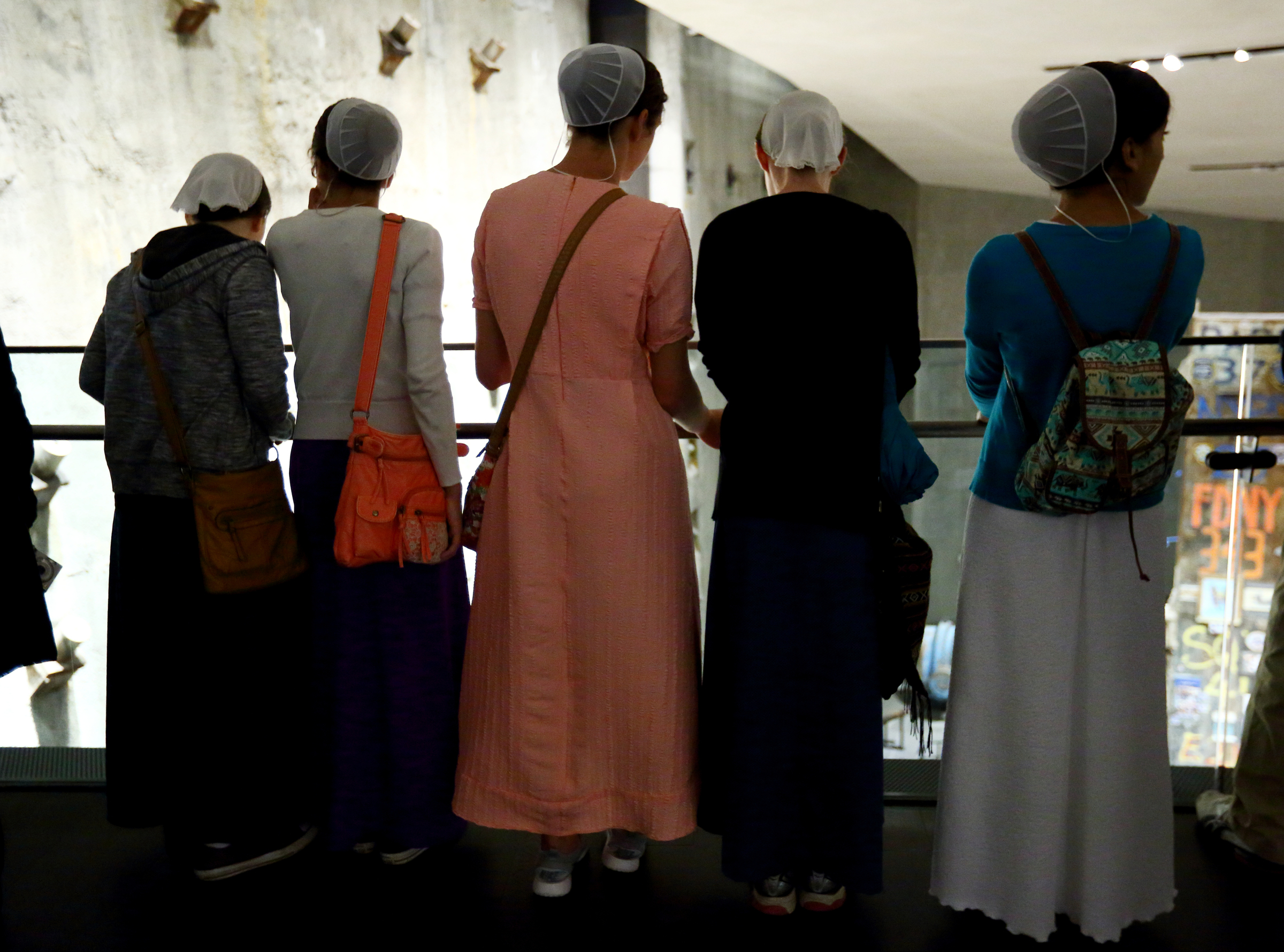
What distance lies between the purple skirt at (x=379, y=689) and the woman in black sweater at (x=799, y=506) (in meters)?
0.60

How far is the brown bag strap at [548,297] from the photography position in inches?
78.7

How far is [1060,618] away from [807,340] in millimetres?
714

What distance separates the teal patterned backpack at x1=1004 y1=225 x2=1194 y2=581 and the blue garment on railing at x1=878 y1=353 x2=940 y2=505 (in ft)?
0.61

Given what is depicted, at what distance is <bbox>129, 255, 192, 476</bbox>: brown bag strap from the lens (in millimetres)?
2172

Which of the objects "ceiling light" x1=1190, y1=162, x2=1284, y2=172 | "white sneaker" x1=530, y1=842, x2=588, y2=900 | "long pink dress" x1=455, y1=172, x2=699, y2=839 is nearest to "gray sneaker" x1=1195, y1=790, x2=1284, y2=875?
"long pink dress" x1=455, y1=172, x2=699, y2=839

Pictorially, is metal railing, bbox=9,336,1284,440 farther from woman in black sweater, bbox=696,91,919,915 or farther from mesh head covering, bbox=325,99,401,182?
mesh head covering, bbox=325,99,401,182

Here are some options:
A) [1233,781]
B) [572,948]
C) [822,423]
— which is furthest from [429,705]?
[1233,781]

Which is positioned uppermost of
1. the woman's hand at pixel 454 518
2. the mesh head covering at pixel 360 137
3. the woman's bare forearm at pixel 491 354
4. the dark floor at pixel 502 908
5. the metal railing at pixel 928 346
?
Answer: the mesh head covering at pixel 360 137

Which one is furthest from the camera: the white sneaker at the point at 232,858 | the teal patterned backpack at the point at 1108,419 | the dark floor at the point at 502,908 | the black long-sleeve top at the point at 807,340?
the white sneaker at the point at 232,858

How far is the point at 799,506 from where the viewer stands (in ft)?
6.56

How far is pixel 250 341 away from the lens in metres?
2.15

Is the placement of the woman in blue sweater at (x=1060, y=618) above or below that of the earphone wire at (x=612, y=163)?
below

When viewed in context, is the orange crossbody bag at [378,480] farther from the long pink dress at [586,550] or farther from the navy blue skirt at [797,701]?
the navy blue skirt at [797,701]

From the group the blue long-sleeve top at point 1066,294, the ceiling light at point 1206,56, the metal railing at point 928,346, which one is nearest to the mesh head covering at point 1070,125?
the blue long-sleeve top at point 1066,294
